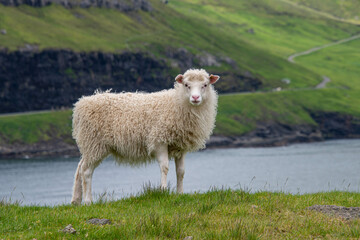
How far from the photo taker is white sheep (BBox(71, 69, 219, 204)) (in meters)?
14.3

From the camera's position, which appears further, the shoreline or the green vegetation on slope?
the green vegetation on slope

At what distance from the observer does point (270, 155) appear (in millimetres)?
131000

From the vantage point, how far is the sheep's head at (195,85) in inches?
553

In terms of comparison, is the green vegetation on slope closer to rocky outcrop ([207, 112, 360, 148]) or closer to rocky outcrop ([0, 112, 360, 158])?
rocky outcrop ([0, 112, 360, 158])

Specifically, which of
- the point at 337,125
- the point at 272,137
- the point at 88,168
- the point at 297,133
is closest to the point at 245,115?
the point at 272,137

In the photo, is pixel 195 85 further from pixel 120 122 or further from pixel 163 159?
pixel 120 122

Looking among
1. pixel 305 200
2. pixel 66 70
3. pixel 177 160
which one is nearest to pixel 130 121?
pixel 177 160

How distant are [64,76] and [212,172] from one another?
8298 centimetres

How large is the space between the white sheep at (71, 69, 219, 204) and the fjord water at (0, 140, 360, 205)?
57.2 metres

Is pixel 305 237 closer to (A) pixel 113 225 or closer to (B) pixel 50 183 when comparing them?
(A) pixel 113 225

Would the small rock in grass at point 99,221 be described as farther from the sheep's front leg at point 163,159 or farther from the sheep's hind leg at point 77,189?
the sheep's hind leg at point 77,189

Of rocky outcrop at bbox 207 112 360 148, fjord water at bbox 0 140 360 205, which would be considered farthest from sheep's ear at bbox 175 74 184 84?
rocky outcrop at bbox 207 112 360 148

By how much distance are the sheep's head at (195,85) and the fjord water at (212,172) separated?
58.4 metres

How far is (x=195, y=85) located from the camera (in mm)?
14273
